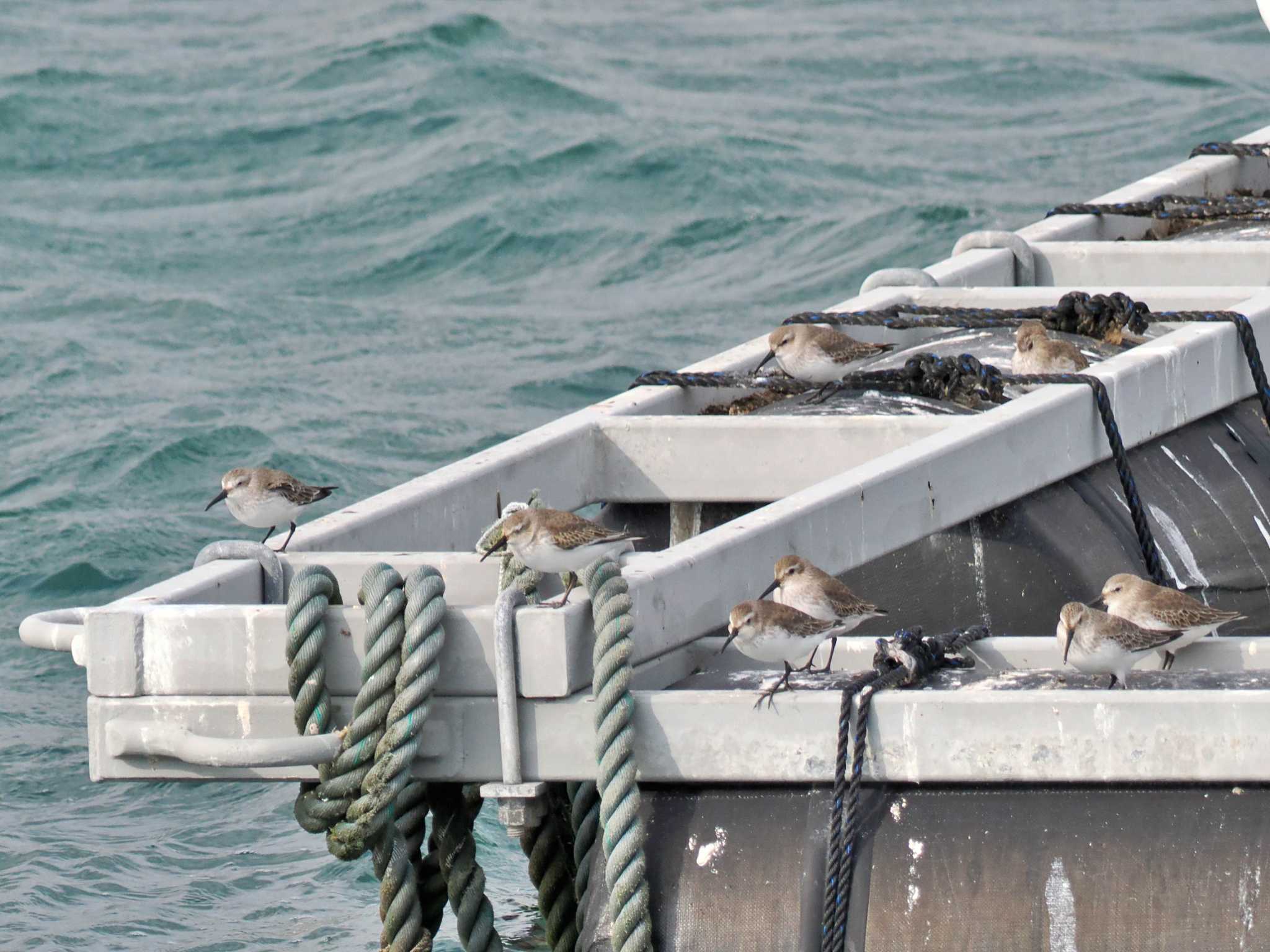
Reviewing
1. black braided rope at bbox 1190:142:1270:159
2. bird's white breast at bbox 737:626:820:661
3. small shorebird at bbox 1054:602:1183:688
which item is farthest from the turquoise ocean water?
black braided rope at bbox 1190:142:1270:159

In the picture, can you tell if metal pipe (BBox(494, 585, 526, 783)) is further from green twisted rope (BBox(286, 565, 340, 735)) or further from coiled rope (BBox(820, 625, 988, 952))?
coiled rope (BBox(820, 625, 988, 952))

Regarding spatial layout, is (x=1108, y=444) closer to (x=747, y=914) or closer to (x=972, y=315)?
(x=972, y=315)

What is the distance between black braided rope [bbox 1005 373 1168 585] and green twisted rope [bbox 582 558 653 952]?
2451 millimetres

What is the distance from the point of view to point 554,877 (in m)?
5.41

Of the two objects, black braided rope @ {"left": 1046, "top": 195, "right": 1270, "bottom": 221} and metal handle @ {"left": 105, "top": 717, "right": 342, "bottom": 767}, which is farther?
black braided rope @ {"left": 1046, "top": 195, "right": 1270, "bottom": 221}

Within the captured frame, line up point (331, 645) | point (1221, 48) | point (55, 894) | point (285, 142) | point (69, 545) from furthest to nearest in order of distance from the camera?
point (1221, 48), point (285, 142), point (69, 545), point (55, 894), point (331, 645)

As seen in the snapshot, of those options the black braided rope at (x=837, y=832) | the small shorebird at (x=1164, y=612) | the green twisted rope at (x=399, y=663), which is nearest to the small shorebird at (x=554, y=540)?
the green twisted rope at (x=399, y=663)

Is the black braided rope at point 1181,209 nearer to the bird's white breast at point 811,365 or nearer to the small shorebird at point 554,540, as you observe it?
the bird's white breast at point 811,365

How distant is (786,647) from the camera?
5.00 m

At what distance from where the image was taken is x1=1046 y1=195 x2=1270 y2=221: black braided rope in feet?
32.3

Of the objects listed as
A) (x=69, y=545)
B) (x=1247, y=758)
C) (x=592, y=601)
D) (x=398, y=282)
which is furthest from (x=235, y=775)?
(x=398, y=282)

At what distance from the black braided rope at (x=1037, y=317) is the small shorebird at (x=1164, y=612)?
2.32 meters

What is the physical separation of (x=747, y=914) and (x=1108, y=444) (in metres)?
2.71

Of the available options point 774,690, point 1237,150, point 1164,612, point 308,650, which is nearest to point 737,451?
point 1164,612
